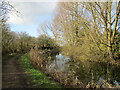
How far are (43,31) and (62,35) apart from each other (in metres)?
19.9

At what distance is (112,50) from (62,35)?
29.0 ft

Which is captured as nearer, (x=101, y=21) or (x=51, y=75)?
(x=51, y=75)

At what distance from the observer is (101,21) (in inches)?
535

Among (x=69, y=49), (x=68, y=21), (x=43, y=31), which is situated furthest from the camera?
(x=43, y=31)

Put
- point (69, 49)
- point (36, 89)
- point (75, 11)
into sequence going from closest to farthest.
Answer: point (36, 89)
point (75, 11)
point (69, 49)

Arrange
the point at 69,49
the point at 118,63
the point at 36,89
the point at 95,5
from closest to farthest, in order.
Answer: the point at 36,89 < the point at 118,63 < the point at 95,5 < the point at 69,49

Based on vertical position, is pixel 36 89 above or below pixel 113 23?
below

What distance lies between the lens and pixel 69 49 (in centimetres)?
1781

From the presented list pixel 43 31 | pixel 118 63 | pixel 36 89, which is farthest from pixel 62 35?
pixel 43 31

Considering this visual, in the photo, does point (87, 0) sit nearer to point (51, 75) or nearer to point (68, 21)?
point (68, 21)

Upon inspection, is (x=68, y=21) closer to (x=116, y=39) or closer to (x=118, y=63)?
(x=116, y=39)

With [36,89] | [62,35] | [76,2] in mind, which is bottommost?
[36,89]

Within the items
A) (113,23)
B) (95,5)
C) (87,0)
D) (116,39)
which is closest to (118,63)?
(116,39)

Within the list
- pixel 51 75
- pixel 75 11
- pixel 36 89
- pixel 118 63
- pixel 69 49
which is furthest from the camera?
pixel 69 49
